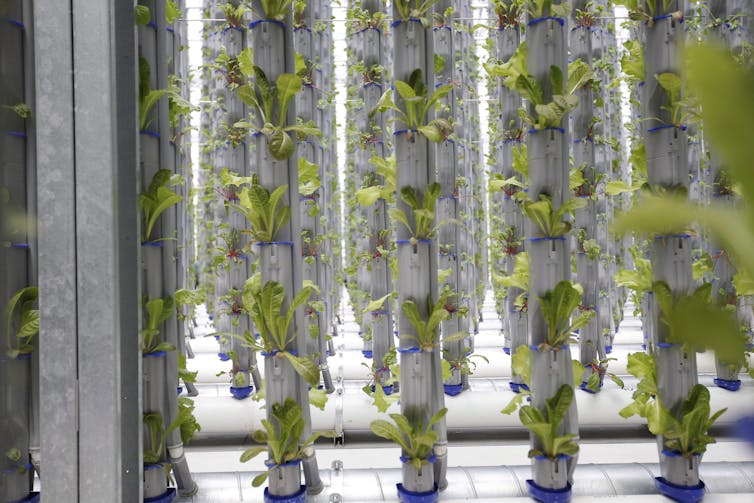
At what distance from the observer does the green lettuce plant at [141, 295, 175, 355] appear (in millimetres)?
3178

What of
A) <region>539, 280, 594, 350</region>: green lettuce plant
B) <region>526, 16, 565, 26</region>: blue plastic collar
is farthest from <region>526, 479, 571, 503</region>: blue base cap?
<region>526, 16, 565, 26</region>: blue plastic collar

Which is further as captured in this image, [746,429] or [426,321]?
[426,321]

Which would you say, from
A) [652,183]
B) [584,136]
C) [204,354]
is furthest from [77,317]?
[204,354]

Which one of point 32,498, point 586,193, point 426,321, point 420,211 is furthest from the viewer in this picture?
point 586,193

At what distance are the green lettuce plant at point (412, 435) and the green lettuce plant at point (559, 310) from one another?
2.63 ft

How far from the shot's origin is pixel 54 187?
65.6 inches

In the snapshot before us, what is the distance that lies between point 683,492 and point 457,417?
2.34 meters

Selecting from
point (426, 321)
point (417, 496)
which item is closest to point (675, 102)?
point (426, 321)

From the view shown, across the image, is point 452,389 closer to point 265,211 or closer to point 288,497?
point 288,497

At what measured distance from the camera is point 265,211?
10.9 ft

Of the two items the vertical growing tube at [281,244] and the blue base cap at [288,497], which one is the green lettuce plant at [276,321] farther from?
the blue base cap at [288,497]

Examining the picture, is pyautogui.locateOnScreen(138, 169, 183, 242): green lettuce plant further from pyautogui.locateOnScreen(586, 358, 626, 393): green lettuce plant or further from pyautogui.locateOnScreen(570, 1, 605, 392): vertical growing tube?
pyautogui.locateOnScreen(586, 358, 626, 393): green lettuce plant

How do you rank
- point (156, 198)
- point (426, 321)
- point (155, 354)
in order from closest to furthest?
point (156, 198), point (155, 354), point (426, 321)

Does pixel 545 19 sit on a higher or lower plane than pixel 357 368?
higher
